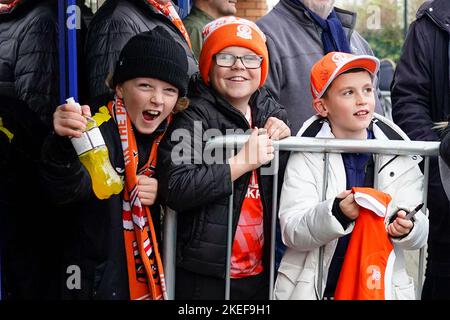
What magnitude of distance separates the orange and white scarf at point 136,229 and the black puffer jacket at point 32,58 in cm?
42

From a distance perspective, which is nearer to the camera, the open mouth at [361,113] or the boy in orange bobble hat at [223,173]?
the boy in orange bobble hat at [223,173]

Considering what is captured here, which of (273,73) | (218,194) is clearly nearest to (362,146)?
(218,194)

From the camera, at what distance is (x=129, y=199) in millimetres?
2777

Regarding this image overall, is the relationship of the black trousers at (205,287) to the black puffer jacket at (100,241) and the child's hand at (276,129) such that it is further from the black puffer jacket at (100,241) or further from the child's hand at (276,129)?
the child's hand at (276,129)

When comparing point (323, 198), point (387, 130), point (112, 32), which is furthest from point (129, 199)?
point (387, 130)

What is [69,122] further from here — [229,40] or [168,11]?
[168,11]

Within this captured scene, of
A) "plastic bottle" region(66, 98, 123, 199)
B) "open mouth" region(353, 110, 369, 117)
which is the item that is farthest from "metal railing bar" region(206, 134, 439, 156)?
"plastic bottle" region(66, 98, 123, 199)

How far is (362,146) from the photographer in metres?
2.82

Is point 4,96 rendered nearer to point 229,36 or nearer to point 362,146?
point 229,36

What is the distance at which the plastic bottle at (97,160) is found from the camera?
2576mm

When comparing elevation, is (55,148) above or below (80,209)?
above

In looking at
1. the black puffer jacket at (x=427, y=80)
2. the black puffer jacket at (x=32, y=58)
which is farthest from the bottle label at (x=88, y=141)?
the black puffer jacket at (x=427, y=80)

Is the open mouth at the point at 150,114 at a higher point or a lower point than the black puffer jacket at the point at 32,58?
lower
